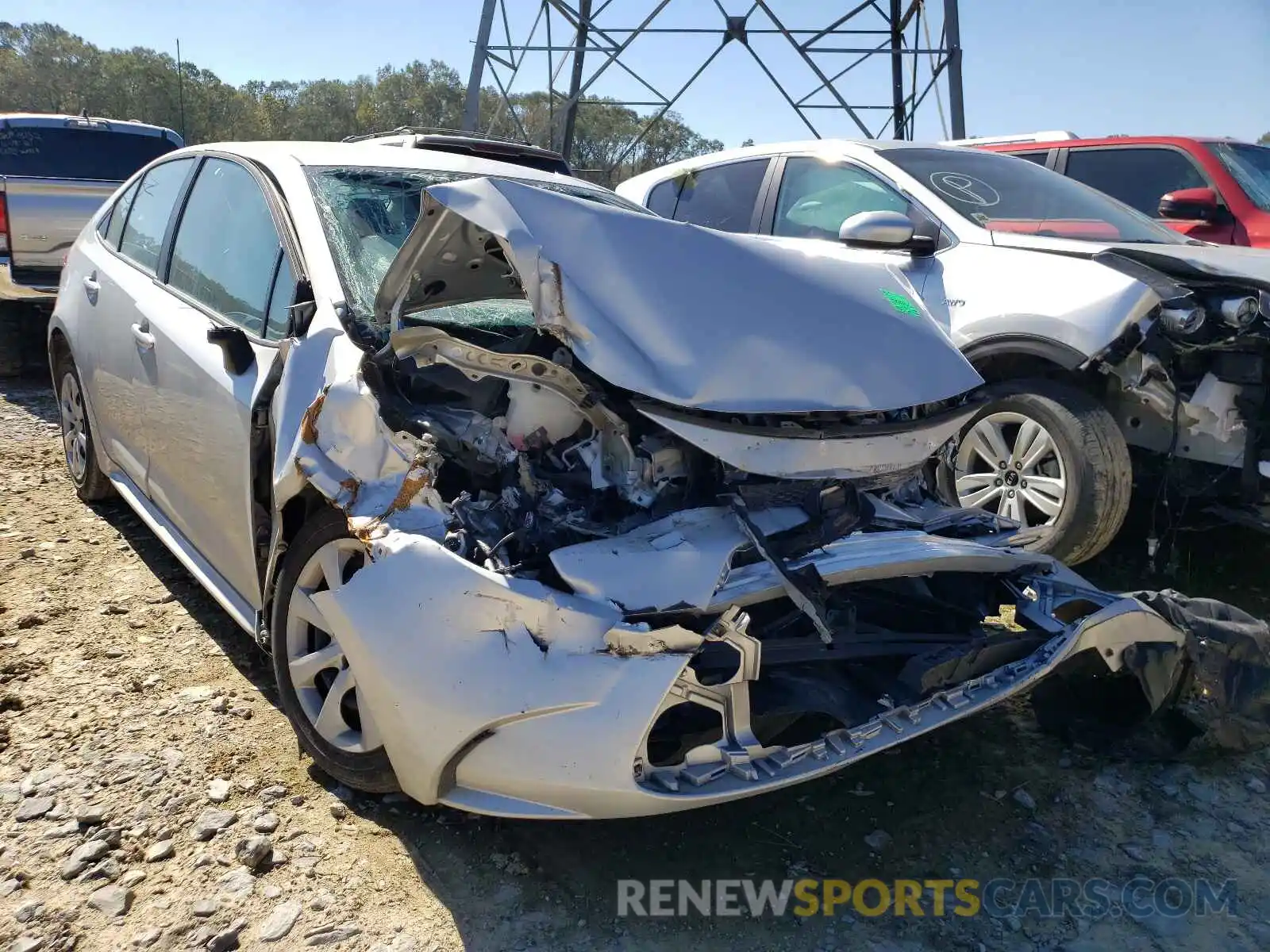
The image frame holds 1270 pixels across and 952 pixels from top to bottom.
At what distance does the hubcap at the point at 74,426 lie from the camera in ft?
14.3

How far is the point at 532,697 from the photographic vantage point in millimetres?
1941

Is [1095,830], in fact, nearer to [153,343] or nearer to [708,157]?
[153,343]

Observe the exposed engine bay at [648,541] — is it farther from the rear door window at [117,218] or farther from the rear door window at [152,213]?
Result: the rear door window at [117,218]

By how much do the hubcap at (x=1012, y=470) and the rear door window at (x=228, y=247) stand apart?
290cm

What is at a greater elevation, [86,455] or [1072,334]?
[1072,334]

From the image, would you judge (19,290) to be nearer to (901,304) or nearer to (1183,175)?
(901,304)

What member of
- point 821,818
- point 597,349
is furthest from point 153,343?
point 821,818

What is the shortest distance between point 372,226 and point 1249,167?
6439mm

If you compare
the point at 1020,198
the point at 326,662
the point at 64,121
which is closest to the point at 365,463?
the point at 326,662

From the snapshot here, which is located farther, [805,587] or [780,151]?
[780,151]

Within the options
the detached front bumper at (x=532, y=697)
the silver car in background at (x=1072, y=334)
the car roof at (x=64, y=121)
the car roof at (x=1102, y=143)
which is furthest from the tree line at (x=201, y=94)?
the detached front bumper at (x=532, y=697)

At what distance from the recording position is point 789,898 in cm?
222

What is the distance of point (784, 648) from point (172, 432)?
217 cm

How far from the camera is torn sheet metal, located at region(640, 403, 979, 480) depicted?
2.22 metres
